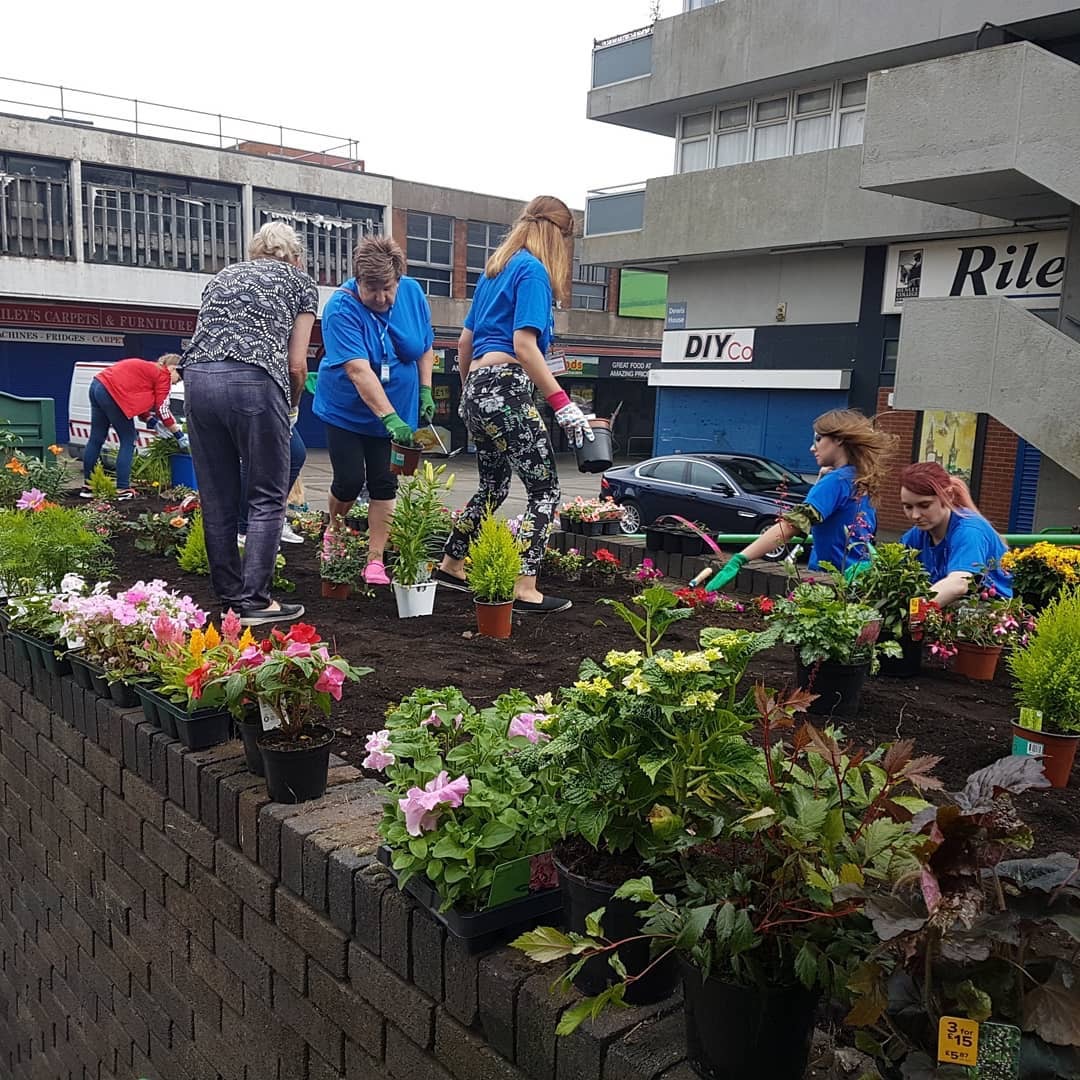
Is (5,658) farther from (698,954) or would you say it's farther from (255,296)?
(698,954)

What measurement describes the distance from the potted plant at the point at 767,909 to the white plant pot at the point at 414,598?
318 centimetres

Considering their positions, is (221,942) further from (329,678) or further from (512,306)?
(512,306)

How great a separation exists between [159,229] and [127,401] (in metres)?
18.9

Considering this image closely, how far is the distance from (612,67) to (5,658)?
1965 cm

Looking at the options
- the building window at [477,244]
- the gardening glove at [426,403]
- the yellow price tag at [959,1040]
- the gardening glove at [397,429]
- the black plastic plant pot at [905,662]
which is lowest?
the black plastic plant pot at [905,662]

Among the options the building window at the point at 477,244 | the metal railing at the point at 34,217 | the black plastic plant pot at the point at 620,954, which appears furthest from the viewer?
the building window at the point at 477,244

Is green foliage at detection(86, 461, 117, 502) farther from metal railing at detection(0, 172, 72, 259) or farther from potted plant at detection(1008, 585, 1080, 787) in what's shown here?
metal railing at detection(0, 172, 72, 259)

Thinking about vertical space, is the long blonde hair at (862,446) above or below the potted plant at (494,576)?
above

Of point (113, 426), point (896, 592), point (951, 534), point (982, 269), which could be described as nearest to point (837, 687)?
point (896, 592)

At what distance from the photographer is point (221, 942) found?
9.92 feet

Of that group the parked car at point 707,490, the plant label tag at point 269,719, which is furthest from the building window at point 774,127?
the plant label tag at point 269,719

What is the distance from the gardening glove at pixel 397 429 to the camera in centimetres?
506

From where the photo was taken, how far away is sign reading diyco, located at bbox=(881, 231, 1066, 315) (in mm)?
14992

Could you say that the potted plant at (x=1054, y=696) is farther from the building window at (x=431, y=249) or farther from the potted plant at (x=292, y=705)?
the building window at (x=431, y=249)
